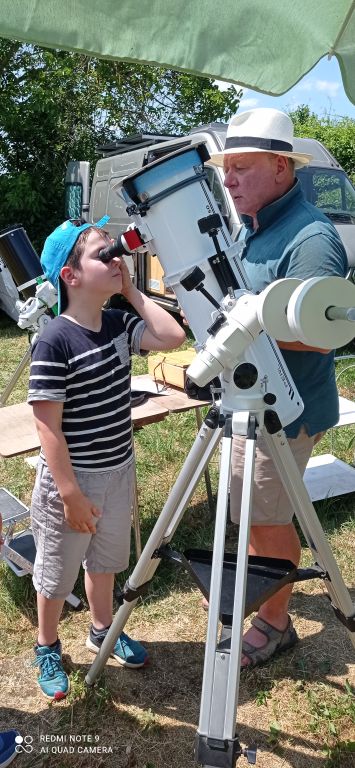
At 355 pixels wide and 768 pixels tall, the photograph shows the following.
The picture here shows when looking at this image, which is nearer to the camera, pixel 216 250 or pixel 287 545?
pixel 216 250

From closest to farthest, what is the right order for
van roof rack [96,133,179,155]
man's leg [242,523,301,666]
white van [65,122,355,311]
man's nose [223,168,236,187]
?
man's nose [223,168,236,187], man's leg [242,523,301,666], white van [65,122,355,311], van roof rack [96,133,179,155]

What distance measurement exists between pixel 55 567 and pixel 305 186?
20.6 ft

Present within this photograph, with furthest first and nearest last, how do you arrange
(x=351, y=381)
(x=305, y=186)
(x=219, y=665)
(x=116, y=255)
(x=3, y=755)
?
(x=305, y=186) → (x=351, y=381) → (x=3, y=755) → (x=116, y=255) → (x=219, y=665)

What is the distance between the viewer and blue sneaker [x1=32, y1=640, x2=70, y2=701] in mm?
2328

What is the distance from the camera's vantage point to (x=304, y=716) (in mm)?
2273

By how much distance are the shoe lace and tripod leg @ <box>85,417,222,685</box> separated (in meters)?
0.29

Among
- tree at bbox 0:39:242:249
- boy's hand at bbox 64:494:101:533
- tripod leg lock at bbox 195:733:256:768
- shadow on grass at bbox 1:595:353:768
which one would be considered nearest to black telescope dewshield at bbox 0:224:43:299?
boy's hand at bbox 64:494:101:533

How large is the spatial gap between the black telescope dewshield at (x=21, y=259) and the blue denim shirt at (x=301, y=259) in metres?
1.22

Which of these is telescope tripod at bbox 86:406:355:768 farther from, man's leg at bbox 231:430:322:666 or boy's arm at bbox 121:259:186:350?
boy's arm at bbox 121:259:186:350

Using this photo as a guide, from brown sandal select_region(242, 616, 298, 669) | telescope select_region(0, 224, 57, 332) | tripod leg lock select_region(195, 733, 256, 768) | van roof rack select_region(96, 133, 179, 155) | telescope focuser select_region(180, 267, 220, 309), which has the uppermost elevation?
telescope focuser select_region(180, 267, 220, 309)

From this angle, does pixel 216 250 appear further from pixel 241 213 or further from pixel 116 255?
pixel 241 213

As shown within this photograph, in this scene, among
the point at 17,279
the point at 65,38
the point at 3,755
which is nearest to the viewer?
the point at 65,38

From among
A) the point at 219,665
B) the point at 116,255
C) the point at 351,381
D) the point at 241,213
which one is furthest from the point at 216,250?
the point at 351,381

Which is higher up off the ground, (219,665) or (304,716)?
(219,665)
